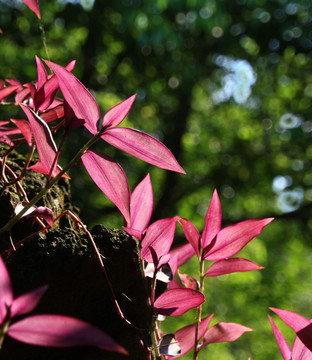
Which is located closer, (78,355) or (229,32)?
(78,355)

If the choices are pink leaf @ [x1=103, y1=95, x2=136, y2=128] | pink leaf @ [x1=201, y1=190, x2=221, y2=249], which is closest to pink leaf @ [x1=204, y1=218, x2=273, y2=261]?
pink leaf @ [x1=201, y1=190, x2=221, y2=249]

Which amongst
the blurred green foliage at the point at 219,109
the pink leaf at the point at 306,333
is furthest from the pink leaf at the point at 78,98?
the blurred green foliage at the point at 219,109

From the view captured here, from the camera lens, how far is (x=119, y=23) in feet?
20.9

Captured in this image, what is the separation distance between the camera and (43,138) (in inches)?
12.9

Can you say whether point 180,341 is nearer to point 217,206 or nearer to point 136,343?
point 136,343

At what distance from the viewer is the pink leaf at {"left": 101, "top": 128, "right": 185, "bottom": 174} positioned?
1.08 feet

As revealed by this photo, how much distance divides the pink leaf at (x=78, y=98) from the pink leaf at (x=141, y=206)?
10 cm

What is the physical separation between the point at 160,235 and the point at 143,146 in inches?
3.8

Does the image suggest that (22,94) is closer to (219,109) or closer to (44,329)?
(44,329)

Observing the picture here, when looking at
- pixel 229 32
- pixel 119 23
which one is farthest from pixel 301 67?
pixel 119 23

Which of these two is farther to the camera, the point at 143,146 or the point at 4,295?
the point at 143,146

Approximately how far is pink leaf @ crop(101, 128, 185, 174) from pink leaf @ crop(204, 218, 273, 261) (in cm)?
10

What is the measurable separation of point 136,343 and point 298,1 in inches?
242

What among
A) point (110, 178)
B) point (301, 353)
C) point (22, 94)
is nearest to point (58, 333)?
point (110, 178)
